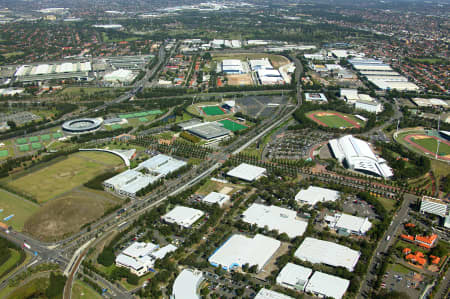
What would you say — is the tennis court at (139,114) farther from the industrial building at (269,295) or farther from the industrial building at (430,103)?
the industrial building at (430,103)

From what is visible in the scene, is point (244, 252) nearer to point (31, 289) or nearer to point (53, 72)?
point (31, 289)

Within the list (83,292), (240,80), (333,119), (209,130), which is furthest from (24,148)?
(240,80)

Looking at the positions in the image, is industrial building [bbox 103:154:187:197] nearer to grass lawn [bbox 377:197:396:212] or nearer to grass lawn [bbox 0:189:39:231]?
grass lawn [bbox 0:189:39:231]

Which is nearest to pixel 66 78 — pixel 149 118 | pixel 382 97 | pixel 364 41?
pixel 149 118

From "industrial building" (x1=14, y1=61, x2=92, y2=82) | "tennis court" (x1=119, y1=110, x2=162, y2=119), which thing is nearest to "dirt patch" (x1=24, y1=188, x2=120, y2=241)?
"tennis court" (x1=119, y1=110, x2=162, y2=119)

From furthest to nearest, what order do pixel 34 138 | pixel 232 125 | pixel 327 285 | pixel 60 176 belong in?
pixel 232 125 → pixel 34 138 → pixel 60 176 → pixel 327 285
